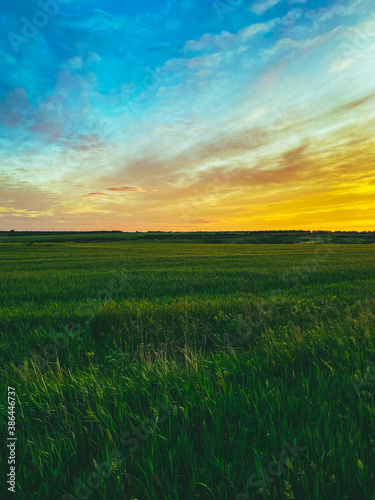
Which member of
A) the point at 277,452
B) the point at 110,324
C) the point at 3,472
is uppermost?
the point at 277,452

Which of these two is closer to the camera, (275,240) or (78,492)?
(78,492)

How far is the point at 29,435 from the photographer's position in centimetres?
239

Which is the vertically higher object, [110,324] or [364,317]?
[364,317]

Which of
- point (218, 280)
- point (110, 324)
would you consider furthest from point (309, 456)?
point (218, 280)

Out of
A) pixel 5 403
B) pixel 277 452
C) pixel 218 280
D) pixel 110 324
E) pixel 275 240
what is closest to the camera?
pixel 277 452

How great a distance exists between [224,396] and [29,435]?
1.81 m

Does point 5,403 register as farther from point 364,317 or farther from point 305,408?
point 364,317

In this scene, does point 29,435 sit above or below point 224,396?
below

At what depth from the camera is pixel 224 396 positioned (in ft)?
8.85

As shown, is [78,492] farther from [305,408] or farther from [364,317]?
[364,317]

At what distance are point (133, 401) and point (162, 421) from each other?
1.71 feet

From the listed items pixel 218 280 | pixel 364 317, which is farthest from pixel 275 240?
pixel 364 317

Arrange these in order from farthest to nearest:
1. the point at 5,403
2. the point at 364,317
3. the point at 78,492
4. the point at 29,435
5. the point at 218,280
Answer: the point at 218,280 < the point at 364,317 < the point at 5,403 < the point at 29,435 < the point at 78,492

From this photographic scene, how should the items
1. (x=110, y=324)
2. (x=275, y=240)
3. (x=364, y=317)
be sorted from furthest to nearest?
(x=275, y=240), (x=110, y=324), (x=364, y=317)
